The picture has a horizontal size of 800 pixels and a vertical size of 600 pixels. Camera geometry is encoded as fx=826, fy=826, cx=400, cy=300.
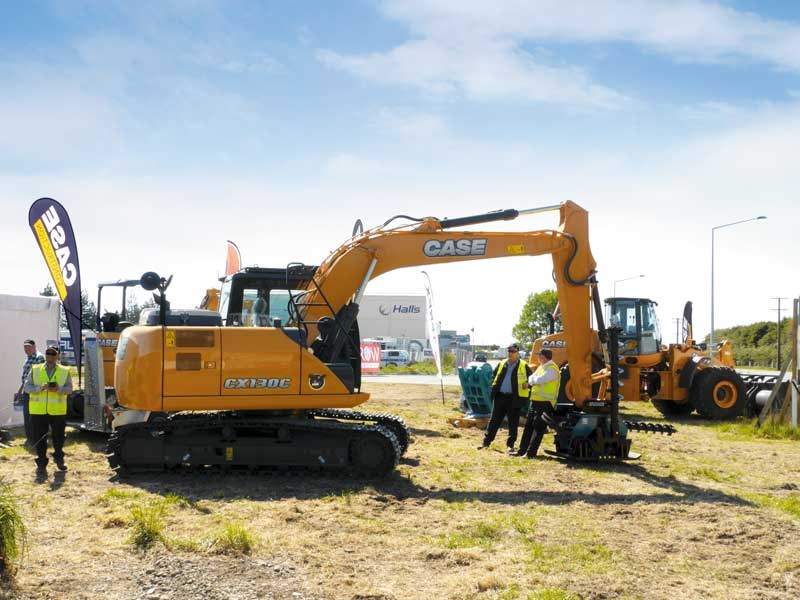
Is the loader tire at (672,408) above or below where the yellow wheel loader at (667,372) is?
below

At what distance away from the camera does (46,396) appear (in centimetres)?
1119

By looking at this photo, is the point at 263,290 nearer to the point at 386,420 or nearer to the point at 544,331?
the point at 386,420

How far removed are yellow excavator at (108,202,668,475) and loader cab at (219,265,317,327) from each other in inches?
0.6

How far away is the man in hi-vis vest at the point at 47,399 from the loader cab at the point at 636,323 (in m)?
13.1

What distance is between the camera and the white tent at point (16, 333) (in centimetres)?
1608

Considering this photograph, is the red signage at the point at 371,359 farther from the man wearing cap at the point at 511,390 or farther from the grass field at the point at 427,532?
the grass field at the point at 427,532

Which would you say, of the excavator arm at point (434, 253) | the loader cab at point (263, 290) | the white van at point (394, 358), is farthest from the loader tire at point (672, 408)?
the white van at point (394, 358)

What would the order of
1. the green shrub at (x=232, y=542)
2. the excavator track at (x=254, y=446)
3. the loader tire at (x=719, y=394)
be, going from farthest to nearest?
the loader tire at (x=719, y=394) < the excavator track at (x=254, y=446) < the green shrub at (x=232, y=542)

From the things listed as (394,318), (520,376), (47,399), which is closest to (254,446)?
(47,399)

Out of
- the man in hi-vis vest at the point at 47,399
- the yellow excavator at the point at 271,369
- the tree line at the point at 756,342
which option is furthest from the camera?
the tree line at the point at 756,342

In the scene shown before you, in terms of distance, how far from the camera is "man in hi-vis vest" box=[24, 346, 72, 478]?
1112 centimetres

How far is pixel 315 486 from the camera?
10.1 m

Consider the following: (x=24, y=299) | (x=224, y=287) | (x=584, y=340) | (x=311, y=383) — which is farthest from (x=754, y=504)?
(x=24, y=299)

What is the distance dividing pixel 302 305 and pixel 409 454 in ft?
10.8
